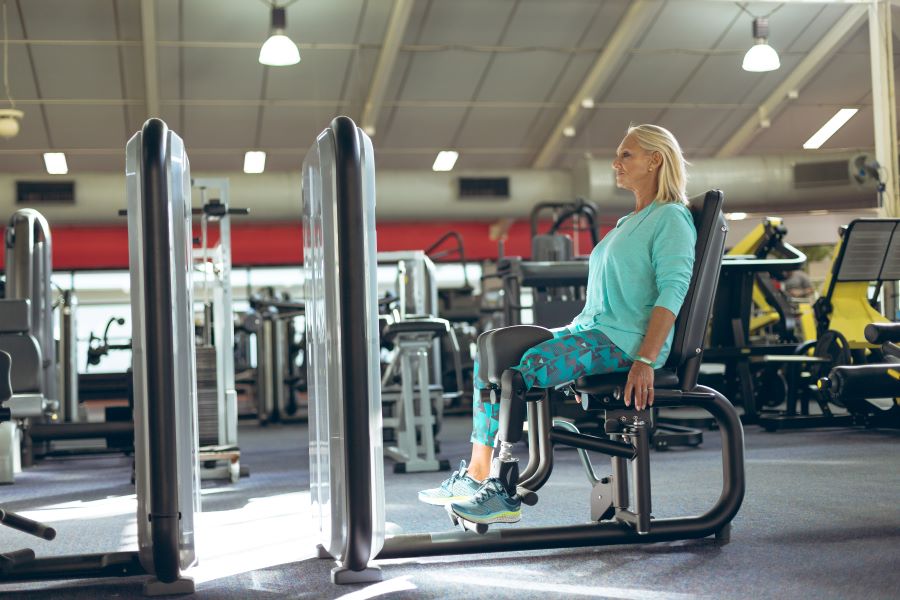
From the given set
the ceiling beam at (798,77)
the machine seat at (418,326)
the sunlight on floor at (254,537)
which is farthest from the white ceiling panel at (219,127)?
the sunlight on floor at (254,537)

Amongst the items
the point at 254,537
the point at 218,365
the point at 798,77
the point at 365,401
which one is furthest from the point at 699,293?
the point at 798,77

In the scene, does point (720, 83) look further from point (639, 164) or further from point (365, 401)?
point (365, 401)

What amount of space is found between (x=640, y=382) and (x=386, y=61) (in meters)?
8.37

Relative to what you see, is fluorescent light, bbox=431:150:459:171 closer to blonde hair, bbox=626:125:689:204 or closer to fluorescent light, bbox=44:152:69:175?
fluorescent light, bbox=44:152:69:175

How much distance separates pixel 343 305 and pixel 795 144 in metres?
12.4

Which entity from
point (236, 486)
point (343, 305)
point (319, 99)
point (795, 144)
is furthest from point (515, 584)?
point (795, 144)

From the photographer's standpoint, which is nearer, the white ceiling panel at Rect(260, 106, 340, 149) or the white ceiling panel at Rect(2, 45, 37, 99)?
the white ceiling panel at Rect(2, 45, 37, 99)

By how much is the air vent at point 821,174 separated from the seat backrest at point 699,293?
9.54m

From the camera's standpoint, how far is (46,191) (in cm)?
1062

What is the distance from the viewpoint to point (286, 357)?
9102 mm

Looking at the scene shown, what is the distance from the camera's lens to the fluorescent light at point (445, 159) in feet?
41.8

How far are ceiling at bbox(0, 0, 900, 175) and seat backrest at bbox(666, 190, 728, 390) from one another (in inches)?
292

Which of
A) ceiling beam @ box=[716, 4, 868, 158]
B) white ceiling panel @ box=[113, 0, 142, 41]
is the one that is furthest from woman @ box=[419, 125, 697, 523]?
ceiling beam @ box=[716, 4, 868, 158]

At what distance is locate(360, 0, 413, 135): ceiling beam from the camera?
31.4ft
